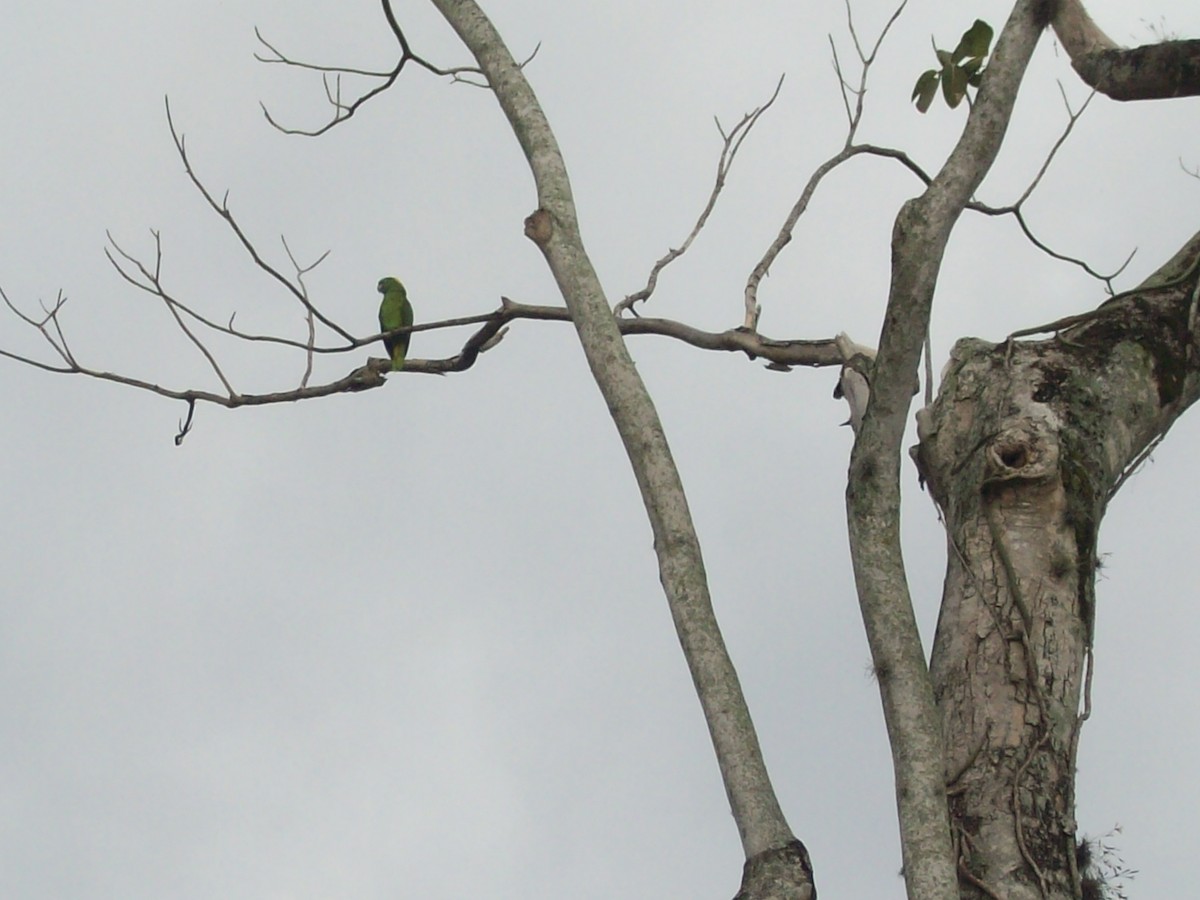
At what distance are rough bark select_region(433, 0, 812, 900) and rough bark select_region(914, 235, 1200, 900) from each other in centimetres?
61

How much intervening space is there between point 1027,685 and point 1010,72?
1349 millimetres

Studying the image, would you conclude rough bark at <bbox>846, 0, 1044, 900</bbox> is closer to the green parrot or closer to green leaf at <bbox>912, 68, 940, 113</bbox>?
green leaf at <bbox>912, 68, 940, 113</bbox>

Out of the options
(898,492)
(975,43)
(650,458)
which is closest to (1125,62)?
(975,43)

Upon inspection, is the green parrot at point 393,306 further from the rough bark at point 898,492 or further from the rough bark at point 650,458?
the rough bark at point 898,492

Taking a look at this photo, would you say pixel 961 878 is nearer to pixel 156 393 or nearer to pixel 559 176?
pixel 559 176

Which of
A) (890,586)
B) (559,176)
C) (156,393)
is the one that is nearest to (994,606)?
(890,586)

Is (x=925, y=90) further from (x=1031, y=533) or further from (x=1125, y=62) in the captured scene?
(x=1031, y=533)

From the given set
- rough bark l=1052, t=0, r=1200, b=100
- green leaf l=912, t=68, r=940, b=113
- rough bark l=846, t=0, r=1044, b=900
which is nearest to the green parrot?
green leaf l=912, t=68, r=940, b=113

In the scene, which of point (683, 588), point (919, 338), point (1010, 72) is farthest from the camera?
point (1010, 72)

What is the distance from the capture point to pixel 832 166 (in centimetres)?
455

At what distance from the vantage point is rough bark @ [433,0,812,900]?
2439 mm

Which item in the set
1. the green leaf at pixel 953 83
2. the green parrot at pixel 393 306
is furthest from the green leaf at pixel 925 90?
the green parrot at pixel 393 306

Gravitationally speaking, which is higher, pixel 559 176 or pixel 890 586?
pixel 559 176

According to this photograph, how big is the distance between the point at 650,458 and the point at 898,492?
51 cm
